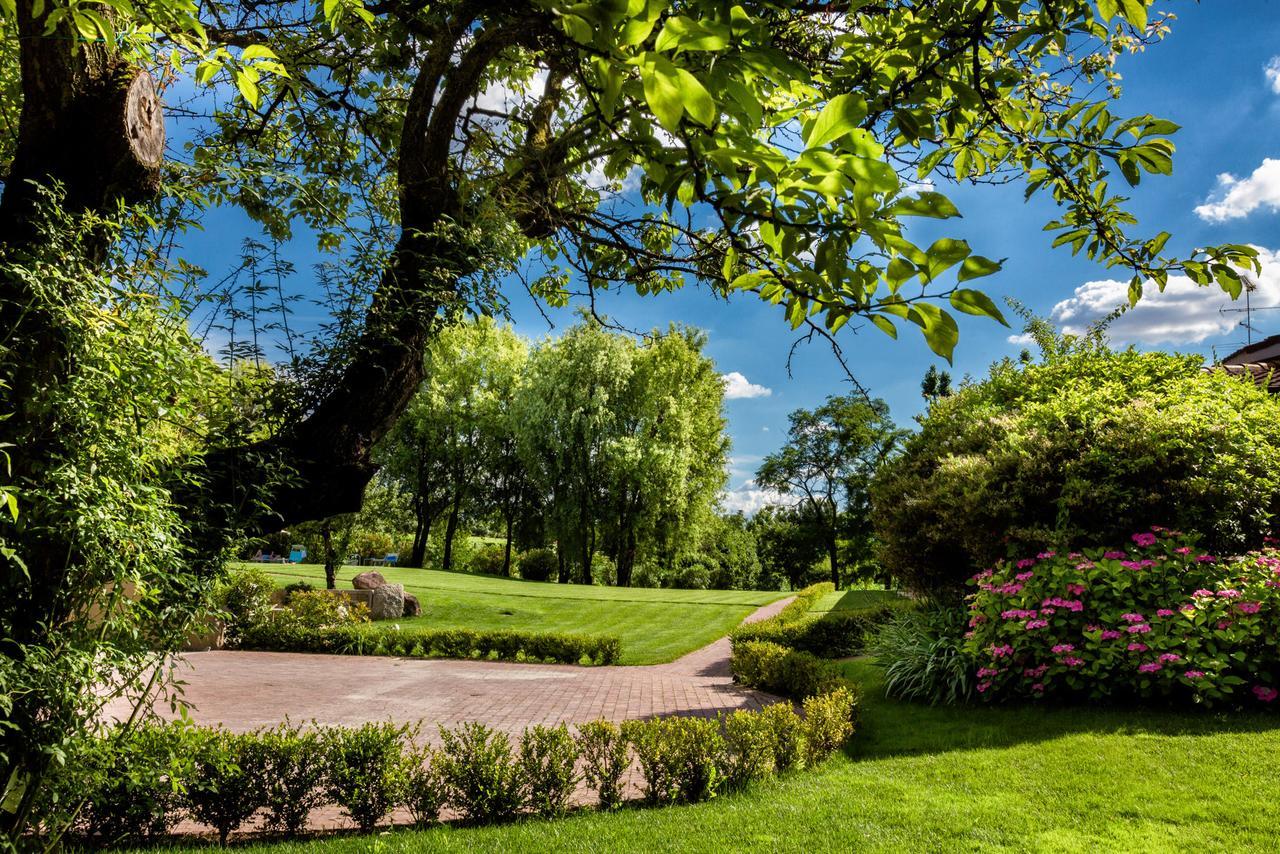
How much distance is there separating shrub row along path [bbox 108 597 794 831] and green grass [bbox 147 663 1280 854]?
1.48 metres

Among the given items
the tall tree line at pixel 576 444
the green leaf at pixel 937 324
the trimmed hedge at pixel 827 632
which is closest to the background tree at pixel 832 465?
the tall tree line at pixel 576 444

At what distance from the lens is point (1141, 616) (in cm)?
719

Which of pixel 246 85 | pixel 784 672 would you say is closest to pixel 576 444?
pixel 784 672

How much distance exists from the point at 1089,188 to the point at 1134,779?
17.5 ft

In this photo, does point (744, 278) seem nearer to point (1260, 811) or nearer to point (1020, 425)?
point (1260, 811)

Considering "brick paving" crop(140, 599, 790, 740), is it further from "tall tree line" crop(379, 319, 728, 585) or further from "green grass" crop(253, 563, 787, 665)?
"tall tree line" crop(379, 319, 728, 585)

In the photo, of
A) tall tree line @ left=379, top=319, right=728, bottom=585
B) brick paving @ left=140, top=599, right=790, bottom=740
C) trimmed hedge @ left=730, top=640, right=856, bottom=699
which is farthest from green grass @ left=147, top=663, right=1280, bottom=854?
tall tree line @ left=379, top=319, right=728, bottom=585

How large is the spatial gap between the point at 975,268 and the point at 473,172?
151 inches

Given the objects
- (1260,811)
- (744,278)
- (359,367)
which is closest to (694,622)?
(1260,811)

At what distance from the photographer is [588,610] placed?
2025 centimetres

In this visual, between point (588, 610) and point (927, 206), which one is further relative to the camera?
point (588, 610)

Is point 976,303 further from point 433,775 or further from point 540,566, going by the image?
point 540,566

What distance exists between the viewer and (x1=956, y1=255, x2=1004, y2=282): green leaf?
3.66ft

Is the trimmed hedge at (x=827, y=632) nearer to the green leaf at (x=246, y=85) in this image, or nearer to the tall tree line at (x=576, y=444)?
the green leaf at (x=246, y=85)
